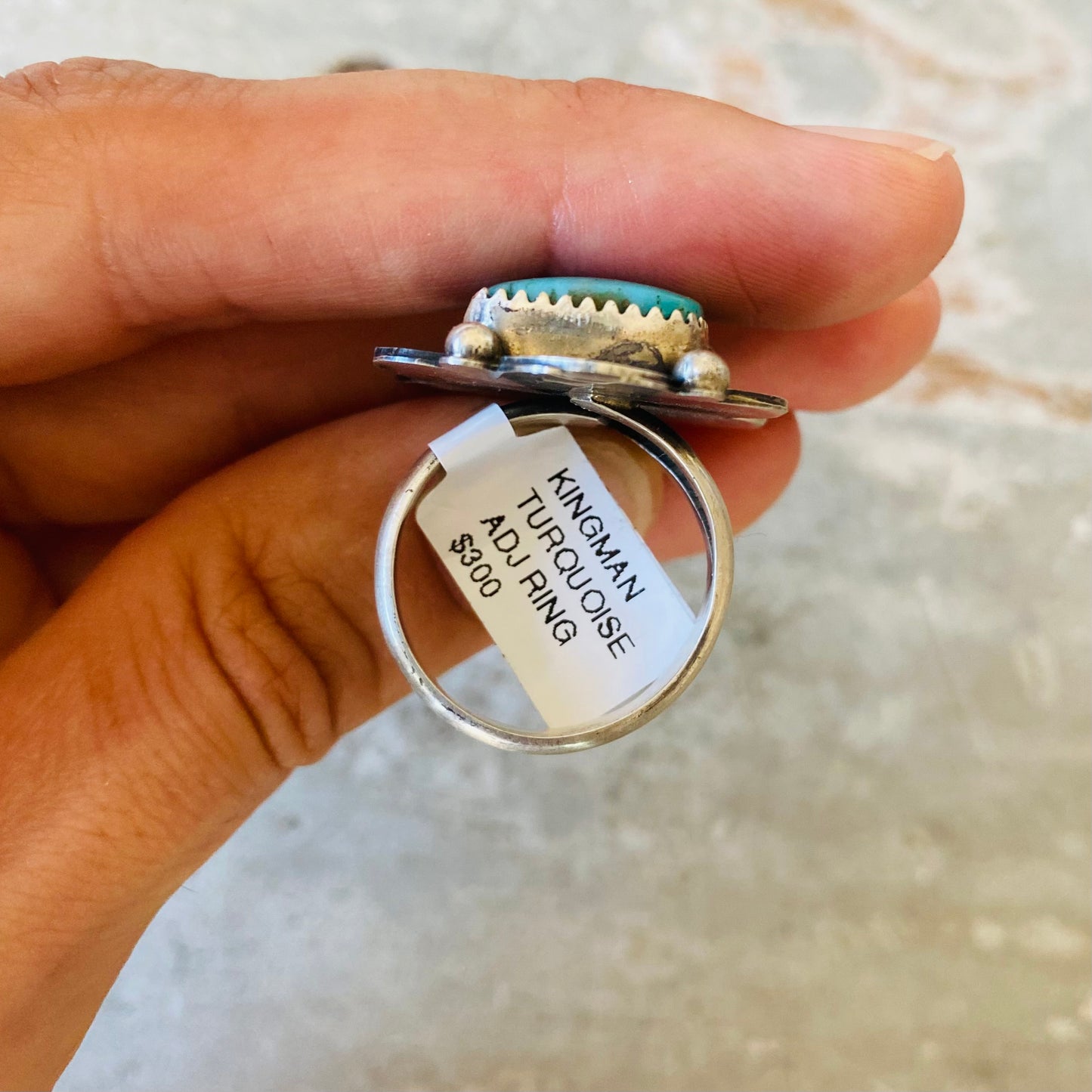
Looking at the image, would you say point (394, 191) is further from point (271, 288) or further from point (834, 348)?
point (834, 348)

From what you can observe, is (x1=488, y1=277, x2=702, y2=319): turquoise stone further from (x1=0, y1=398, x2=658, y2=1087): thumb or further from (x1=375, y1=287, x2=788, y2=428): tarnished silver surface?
(x1=0, y1=398, x2=658, y2=1087): thumb

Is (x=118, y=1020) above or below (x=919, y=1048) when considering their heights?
above

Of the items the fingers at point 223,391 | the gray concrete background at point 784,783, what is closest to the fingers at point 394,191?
the fingers at point 223,391

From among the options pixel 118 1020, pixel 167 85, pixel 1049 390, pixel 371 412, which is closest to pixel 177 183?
pixel 167 85

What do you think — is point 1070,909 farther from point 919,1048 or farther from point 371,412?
point 371,412

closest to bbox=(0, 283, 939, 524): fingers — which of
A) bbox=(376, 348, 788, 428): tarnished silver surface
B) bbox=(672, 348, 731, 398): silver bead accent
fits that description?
bbox=(376, 348, 788, 428): tarnished silver surface
